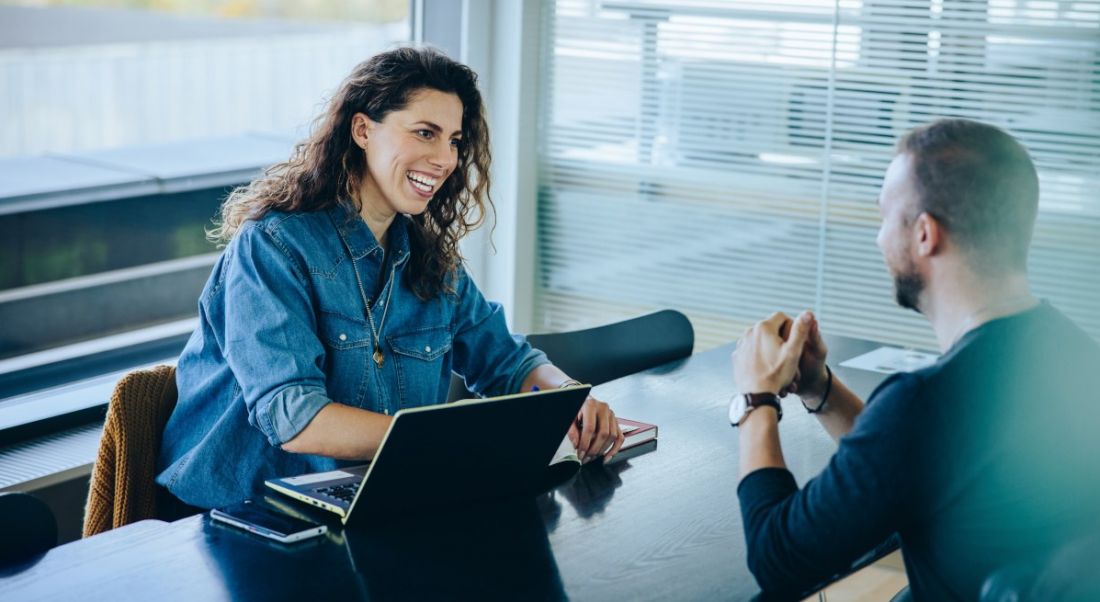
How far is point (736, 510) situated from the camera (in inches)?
74.5

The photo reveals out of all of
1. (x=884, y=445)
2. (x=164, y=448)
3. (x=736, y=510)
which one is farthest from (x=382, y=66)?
(x=884, y=445)

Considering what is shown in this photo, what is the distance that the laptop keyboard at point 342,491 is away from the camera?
179 centimetres

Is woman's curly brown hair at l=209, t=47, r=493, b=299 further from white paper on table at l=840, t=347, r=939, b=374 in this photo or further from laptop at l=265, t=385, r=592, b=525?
white paper on table at l=840, t=347, r=939, b=374

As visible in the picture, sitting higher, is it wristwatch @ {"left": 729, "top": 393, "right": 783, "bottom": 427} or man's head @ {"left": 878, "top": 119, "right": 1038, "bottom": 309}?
man's head @ {"left": 878, "top": 119, "right": 1038, "bottom": 309}

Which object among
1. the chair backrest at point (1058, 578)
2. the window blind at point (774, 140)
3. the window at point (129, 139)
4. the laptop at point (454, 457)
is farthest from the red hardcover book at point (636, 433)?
the window at point (129, 139)

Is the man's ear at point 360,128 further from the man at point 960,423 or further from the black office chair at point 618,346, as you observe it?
the man at point 960,423

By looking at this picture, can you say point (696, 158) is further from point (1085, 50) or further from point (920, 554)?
point (920, 554)

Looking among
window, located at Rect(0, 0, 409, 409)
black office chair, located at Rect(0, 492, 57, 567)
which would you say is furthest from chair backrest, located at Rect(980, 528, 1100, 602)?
window, located at Rect(0, 0, 409, 409)

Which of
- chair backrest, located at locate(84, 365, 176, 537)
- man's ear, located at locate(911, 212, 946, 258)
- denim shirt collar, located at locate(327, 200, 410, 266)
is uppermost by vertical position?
man's ear, located at locate(911, 212, 946, 258)

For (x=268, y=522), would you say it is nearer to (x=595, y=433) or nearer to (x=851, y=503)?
(x=595, y=433)

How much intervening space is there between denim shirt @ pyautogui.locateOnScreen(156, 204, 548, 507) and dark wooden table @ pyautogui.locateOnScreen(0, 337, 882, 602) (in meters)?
0.32

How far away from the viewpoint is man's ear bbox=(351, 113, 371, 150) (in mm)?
2295

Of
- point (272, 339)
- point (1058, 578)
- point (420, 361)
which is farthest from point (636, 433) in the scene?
point (1058, 578)

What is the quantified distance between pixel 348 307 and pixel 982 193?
1144mm
